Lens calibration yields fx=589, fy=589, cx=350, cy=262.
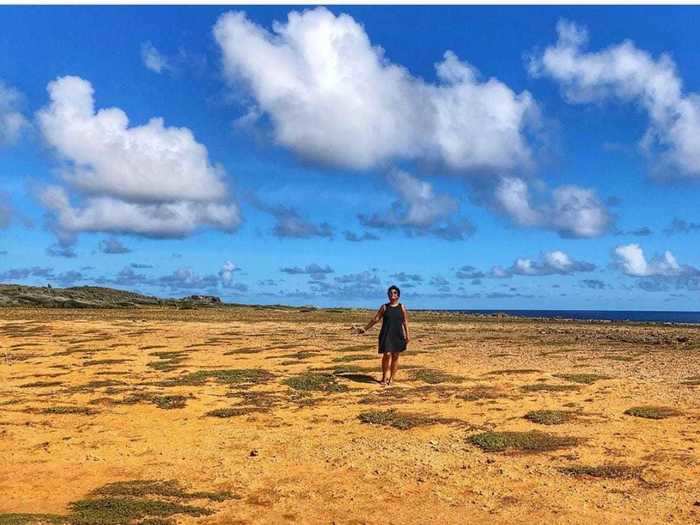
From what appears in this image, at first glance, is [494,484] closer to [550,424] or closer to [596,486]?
[596,486]

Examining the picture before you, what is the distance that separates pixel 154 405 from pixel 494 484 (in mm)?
9051

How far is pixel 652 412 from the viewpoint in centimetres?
1277

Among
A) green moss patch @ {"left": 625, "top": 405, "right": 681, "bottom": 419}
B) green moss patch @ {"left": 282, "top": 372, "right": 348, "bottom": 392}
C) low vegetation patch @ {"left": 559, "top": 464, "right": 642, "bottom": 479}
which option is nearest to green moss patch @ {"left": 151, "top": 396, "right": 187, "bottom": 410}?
green moss patch @ {"left": 282, "top": 372, "right": 348, "bottom": 392}

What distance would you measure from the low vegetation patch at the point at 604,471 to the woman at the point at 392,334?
7.89 meters

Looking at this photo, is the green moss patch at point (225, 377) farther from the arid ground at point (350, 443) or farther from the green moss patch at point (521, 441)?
the green moss patch at point (521, 441)

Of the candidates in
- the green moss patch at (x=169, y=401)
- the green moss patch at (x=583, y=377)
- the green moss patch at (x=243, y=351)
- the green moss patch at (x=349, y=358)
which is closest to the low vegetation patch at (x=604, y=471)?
the green moss patch at (x=583, y=377)

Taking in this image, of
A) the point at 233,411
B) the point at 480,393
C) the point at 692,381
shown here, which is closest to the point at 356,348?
the point at 480,393

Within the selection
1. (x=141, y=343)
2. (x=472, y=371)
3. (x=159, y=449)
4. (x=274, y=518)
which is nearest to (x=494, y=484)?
(x=274, y=518)

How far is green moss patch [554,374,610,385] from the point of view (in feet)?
56.3

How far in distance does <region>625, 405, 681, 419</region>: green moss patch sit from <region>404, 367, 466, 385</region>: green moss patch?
17.7ft

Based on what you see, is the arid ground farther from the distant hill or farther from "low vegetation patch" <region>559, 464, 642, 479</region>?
the distant hill

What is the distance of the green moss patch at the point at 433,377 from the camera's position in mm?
17625

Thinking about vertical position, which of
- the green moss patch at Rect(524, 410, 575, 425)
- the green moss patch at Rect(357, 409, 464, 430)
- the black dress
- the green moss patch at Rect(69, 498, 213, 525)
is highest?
the black dress

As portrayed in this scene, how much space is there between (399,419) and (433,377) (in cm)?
581
